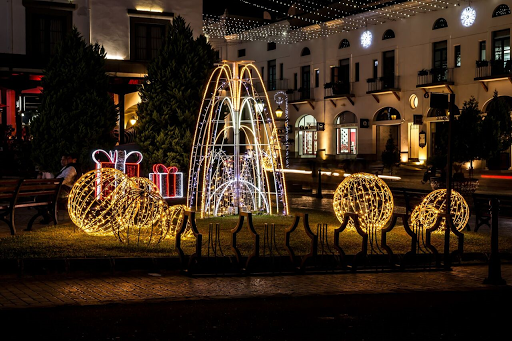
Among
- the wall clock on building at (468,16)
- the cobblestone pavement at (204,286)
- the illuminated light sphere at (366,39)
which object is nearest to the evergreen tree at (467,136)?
the wall clock on building at (468,16)

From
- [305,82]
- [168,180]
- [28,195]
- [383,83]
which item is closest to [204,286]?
[28,195]

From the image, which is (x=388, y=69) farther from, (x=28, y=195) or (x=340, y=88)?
(x=28, y=195)

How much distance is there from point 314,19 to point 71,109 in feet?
102

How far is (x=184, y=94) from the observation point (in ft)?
69.9

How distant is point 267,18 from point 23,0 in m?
32.0

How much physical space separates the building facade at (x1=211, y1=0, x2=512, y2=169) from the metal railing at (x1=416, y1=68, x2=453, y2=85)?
6 centimetres

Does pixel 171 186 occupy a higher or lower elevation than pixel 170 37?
lower

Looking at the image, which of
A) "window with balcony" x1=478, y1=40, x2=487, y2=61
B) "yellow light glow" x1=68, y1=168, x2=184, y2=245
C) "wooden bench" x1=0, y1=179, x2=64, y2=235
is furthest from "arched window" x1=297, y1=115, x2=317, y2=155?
"yellow light glow" x1=68, y1=168, x2=184, y2=245

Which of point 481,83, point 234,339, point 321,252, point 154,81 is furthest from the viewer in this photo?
point 481,83

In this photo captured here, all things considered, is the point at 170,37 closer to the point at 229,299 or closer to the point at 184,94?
the point at 184,94

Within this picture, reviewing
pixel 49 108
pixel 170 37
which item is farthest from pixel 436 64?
pixel 49 108

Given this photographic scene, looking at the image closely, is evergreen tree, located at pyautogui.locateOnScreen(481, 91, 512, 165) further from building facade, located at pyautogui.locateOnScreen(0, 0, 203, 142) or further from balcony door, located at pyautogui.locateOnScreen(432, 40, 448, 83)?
building facade, located at pyautogui.locateOnScreen(0, 0, 203, 142)

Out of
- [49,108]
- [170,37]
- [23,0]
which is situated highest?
[23,0]

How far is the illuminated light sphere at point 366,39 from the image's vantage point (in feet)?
147
